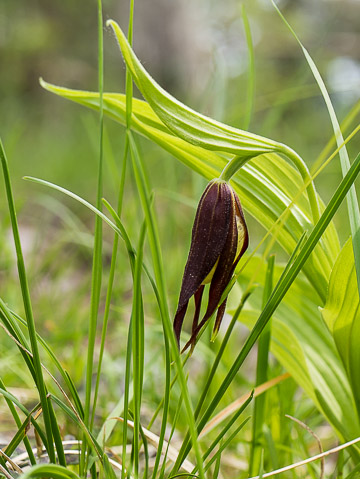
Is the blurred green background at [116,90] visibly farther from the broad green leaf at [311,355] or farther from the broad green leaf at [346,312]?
the broad green leaf at [346,312]

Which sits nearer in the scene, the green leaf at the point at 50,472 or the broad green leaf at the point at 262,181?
the green leaf at the point at 50,472

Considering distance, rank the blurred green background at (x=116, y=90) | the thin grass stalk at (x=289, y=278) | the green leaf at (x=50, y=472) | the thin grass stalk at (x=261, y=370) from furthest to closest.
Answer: the blurred green background at (x=116, y=90) < the thin grass stalk at (x=261, y=370) < the thin grass stalk at (x=289, y=278) < the green leaf at (x=50, y=472)

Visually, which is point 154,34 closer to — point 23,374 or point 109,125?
point 109,125

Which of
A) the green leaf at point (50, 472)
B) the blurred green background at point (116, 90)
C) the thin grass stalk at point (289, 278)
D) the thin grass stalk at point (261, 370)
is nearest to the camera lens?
the green leaf at point (50, 472)

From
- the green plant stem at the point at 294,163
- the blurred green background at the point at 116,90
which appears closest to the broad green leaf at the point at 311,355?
the green plant stem at the point at 294,163

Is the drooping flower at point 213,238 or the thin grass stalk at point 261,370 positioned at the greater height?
the drooping flower at point 213,238

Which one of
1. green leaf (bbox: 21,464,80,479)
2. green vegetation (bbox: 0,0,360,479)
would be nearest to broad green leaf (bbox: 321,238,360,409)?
green vegetation (bbox: 0,0,360,479)

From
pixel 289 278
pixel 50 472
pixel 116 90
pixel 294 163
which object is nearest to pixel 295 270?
pixel 289 278

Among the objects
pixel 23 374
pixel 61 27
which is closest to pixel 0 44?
pixel 61 27
